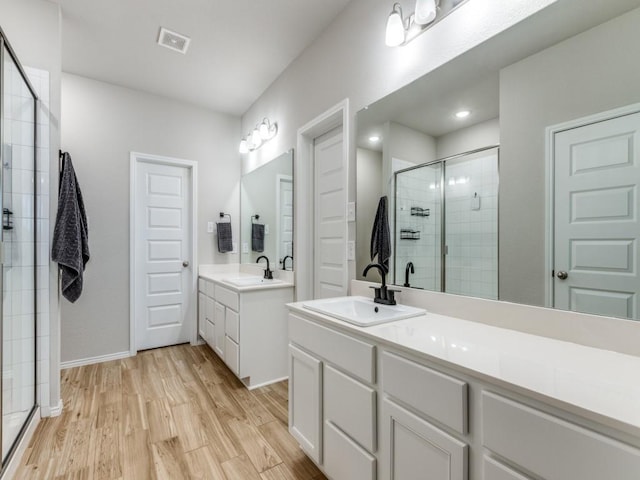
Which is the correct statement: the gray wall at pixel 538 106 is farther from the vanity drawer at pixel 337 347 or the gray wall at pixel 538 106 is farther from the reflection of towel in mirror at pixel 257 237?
the reflection of towel in mirror at pixel 257 237

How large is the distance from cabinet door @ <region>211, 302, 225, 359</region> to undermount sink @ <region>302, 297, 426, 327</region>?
4.68 ft

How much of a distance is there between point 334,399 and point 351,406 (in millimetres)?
124

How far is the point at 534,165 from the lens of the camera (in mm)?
1143

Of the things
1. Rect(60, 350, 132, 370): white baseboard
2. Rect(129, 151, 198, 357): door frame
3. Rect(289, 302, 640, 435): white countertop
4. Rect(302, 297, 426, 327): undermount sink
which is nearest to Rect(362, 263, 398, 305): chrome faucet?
Rect(302, 297, 426, 327): undermount sink

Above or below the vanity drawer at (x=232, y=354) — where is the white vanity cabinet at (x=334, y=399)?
above

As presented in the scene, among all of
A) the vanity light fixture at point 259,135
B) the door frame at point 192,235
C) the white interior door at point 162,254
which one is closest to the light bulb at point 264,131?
the vanity light fixture at point 259,135

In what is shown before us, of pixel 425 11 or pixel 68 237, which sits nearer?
pixel 425 11

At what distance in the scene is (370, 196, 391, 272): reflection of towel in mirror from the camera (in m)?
1.78

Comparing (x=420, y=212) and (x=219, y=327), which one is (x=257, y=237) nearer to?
(x=219, y=327)

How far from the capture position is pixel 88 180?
2.96 metres

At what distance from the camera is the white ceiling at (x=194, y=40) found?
211 cm

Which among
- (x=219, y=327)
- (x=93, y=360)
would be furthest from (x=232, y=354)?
(x=93, y=360)

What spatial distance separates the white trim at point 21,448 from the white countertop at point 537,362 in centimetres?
183

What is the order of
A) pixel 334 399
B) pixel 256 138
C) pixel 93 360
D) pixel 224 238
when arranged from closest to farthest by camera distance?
pixel 334 399, pixel 93 360, pixel 256 138, pixel 224 238
